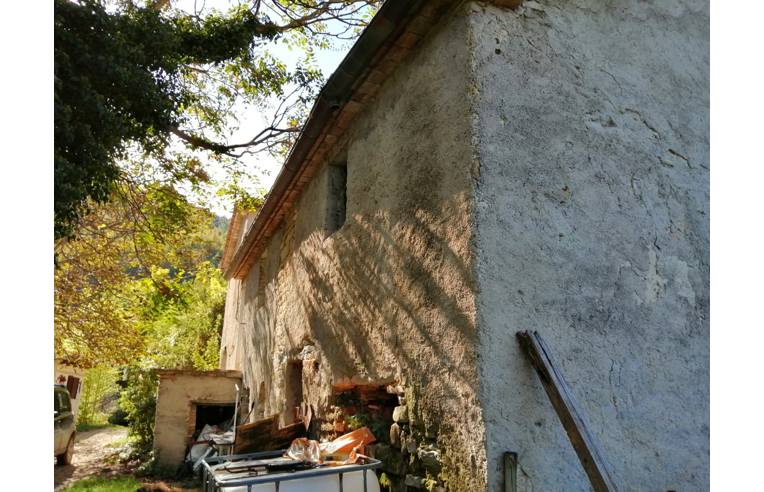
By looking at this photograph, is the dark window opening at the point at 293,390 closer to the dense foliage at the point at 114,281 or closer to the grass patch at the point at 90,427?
the dense foliage at the point at 114,281

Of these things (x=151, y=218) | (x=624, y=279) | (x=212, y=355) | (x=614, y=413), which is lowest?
(x=212, y=355)

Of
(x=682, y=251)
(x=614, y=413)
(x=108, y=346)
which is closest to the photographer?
(x=614, y=413)

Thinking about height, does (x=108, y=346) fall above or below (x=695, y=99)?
below

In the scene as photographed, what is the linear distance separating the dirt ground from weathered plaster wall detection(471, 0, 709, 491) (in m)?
9.30

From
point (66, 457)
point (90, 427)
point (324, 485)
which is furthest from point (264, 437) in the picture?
point (90, 427)

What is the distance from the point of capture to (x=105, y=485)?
28.7ft

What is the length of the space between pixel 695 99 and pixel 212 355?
1390 cm

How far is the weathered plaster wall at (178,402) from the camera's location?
374 inches

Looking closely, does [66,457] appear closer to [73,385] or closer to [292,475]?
[292,475]

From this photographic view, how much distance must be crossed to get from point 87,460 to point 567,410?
1319 cm

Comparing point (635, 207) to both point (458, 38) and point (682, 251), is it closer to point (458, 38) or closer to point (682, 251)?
point (682, 251)

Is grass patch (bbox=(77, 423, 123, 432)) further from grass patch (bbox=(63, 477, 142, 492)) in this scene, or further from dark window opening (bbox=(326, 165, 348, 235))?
dark window opening (bbox=(326, 165, 348, 235))

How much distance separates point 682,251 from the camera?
11.7 ft

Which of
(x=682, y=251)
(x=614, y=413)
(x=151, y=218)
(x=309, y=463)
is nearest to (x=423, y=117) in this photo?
(x=682, y=251)
